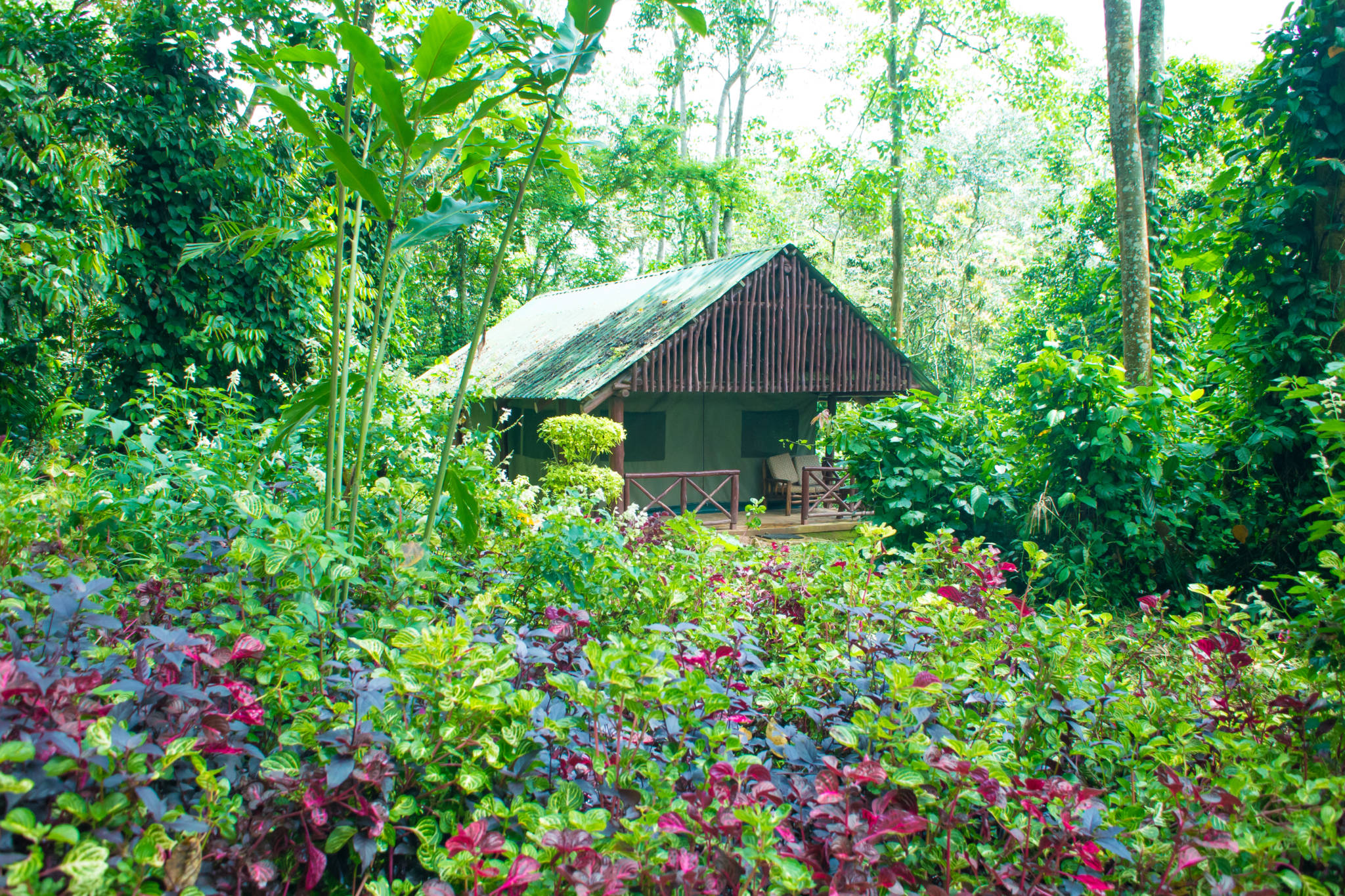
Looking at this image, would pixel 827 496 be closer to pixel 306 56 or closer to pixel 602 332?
pixel 602 332

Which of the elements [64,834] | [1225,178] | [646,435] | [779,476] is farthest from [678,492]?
[64,834]

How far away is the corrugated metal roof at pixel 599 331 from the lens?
11.2 meters

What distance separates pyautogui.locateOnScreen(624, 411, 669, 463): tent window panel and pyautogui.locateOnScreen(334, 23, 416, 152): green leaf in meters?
11.8

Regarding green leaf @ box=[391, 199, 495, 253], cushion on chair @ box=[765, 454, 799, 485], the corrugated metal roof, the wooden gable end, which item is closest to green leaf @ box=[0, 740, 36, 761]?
green leaf @ box=[391, 199, 495, 253]

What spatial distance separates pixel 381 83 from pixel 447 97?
0.21 meters

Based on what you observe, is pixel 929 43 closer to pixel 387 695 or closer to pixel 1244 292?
pixel 1244 292

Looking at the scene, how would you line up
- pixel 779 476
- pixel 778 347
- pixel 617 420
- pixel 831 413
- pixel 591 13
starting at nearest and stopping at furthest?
pixel 591 13
pixel 617 420
pixel 778 347
pixel 779 476
pixel 831 413

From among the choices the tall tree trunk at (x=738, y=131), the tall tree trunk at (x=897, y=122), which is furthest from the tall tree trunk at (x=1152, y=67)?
the tall tree trunk at (x=738, y=131)

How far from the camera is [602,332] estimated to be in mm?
13656

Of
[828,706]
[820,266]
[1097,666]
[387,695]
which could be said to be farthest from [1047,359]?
[820,266]

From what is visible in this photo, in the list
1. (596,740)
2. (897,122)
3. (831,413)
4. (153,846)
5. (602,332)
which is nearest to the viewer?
(153,846)

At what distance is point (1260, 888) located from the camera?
1322 mm

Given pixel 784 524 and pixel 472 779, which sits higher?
pixel 472 779

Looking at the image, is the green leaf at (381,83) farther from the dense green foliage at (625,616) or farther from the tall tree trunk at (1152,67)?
the tall tree trunk at (1152,67)
